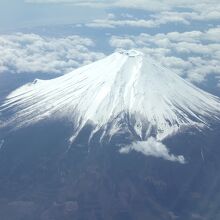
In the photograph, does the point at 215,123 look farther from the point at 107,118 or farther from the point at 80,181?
the point at 80,181

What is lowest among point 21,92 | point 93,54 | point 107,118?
point 93,54

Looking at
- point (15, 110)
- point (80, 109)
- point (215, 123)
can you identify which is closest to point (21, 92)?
point (15, 110)

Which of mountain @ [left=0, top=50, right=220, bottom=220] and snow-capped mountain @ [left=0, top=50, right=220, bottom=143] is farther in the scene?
snow-capped mountain @ [left=0, top=50, right=220, bottom=143]

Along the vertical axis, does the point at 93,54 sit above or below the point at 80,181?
below

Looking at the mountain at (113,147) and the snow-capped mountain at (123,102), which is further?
the snow-capped mountain at (123,102)
